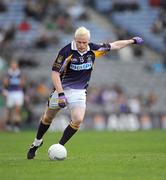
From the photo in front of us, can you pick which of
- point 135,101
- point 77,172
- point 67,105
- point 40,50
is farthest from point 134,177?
point 40,50

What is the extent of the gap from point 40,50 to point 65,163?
24.7m

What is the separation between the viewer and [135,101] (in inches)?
1391

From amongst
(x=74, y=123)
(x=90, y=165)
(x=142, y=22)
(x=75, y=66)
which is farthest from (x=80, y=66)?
(x=142, y=22)

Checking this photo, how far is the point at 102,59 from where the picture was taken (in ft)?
128

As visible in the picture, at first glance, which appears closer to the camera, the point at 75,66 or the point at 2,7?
the point at 75,66

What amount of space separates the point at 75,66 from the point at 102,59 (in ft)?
81.0

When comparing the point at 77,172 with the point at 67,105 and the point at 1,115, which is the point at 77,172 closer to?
the point at 67,105

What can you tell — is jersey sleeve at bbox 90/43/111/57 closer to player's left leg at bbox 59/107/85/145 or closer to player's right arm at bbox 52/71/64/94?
player's right arm at bbox 52/71/64/94

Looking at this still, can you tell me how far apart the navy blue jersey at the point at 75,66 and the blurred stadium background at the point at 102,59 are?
17400 millimetres

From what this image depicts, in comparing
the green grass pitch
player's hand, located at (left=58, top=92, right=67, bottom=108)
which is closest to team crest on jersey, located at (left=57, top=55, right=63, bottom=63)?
player's hand, located at (left=58, top=92, right=67, bottom=108)

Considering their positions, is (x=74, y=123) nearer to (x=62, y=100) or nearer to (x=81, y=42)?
(x=62, y=100)

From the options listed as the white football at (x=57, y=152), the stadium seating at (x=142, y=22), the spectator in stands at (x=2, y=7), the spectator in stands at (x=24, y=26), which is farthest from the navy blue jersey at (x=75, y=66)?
the stadium seating at (x=142, y=22)

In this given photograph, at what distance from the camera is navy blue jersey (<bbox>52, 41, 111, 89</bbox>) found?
47.1ft

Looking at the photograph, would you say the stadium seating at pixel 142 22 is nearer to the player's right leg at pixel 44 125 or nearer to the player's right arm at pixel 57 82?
the player's right leg at pixel 44 125
